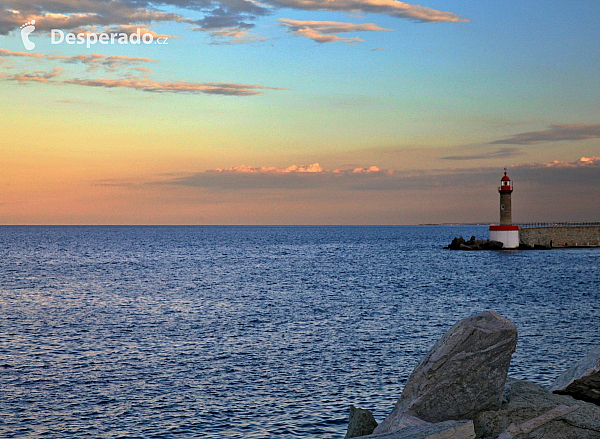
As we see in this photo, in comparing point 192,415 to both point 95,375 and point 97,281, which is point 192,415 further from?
point 97,281

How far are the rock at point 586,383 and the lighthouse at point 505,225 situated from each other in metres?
76.2

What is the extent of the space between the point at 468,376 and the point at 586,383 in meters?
2.51

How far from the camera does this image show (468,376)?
38.9 feet

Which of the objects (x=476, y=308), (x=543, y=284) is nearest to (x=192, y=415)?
(x=476, y=308)

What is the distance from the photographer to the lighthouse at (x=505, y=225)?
85000 mm

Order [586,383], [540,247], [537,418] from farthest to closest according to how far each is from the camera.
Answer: [540,247] → [586,383] → [537,418]

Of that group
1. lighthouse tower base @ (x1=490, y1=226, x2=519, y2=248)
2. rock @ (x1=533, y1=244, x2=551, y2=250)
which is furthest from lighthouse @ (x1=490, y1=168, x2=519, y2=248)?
rock @ (x1=533, y1=244, x2=551, y2=250)

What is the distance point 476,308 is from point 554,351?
1457 cm

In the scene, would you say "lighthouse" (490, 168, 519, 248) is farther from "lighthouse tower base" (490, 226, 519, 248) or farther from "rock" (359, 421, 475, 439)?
"rock" (359, 421, 475, 439)

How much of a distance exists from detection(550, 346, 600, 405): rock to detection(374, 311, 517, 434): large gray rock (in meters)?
1.58

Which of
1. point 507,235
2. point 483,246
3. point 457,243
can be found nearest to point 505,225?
point 507,235

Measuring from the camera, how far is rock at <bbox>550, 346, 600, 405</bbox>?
12.0 metres

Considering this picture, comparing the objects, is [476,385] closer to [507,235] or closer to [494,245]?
[507,235]

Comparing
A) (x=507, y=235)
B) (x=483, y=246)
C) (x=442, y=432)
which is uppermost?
(x=507, y=235)
